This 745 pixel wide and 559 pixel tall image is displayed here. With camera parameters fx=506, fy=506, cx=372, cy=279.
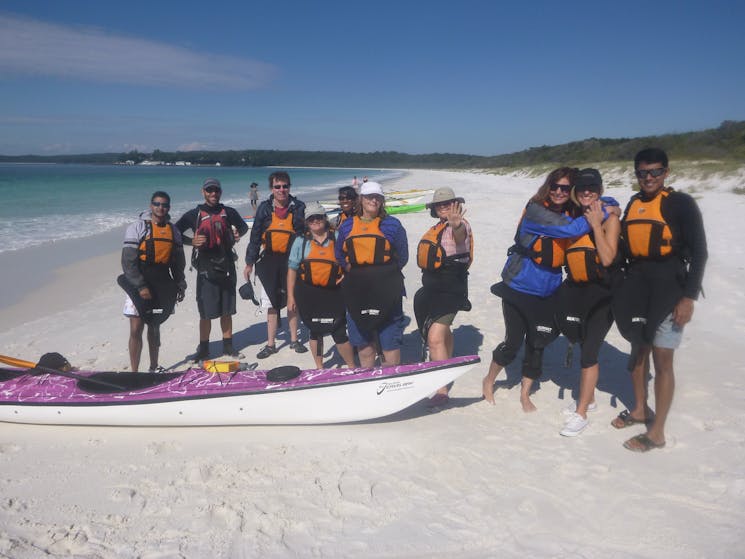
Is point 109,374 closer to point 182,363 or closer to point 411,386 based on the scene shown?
point 182,363

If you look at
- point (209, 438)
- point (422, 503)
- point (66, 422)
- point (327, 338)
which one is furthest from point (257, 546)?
point (327, 338)

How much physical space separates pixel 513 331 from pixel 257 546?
2.24 m

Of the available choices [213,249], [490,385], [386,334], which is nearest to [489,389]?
[490,385]

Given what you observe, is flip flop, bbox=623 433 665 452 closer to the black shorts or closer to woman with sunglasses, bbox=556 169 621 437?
woman with sunglasses, bbox=556 169 621 437

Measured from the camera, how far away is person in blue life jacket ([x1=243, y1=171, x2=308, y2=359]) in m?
4.77

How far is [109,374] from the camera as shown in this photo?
4.02 meters

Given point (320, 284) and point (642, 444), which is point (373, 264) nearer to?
point (320, 284)

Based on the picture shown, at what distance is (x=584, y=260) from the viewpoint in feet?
11.0

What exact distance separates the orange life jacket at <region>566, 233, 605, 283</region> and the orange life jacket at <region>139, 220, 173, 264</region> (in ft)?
10.4

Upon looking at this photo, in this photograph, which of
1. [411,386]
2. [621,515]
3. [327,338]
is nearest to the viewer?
[621,515]

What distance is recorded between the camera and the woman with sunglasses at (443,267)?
3.61 m

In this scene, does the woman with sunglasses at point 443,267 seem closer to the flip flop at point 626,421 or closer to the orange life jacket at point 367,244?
the orange life jacket at point 367,244

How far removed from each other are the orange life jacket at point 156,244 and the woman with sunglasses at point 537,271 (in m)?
2.72

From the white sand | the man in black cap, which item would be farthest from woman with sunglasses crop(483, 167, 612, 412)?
the man in black cap
